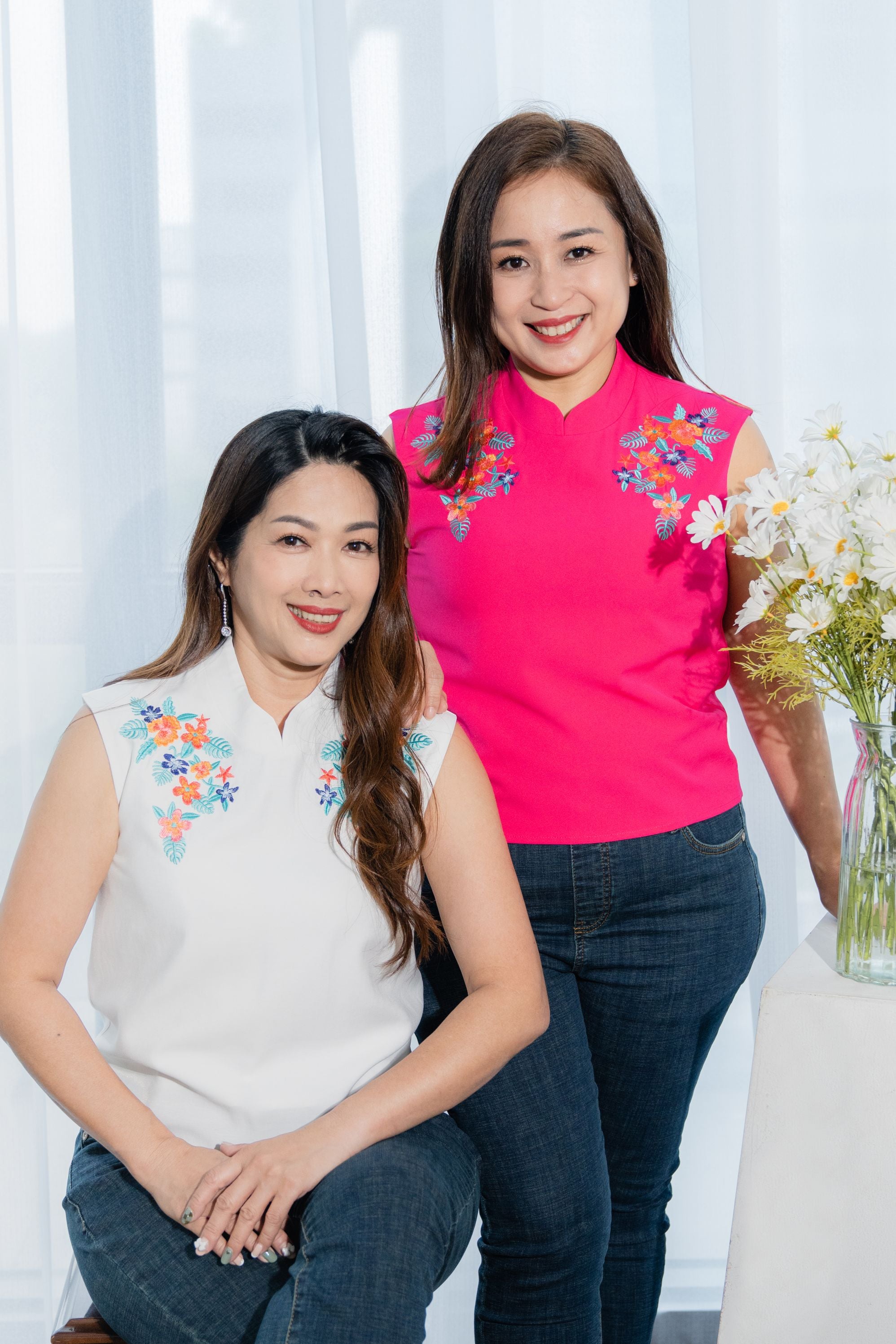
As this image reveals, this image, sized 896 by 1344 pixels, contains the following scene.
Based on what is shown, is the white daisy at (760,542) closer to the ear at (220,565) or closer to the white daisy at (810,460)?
the white daisy at (810,460)

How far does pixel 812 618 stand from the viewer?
3.91 ft

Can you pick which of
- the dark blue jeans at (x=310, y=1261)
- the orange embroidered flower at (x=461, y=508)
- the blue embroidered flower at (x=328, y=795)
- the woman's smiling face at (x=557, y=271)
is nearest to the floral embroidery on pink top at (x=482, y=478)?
the orange embroidered flower at (x=461, y=508)

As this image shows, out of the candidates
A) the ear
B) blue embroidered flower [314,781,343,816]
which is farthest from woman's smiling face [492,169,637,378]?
blue embroidered flower [314,781,343,816]

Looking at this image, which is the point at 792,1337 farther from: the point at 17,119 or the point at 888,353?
the point at 17,119

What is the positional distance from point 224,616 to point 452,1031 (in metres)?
0.55

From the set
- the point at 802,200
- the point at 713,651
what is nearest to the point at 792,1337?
the point at 713,651

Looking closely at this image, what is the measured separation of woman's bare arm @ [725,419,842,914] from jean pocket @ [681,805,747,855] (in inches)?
2.7

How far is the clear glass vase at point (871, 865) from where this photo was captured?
122 centimetres

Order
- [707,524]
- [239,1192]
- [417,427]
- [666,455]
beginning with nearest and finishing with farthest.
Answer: [239,1192] → [707,524] → [666,455] → [417,427]

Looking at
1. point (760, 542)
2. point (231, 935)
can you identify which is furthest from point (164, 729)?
point (760, 542)

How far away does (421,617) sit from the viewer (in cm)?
163

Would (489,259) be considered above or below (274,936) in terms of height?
above

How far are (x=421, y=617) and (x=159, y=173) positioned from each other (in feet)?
2.66

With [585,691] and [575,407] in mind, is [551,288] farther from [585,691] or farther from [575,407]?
[585,691]
